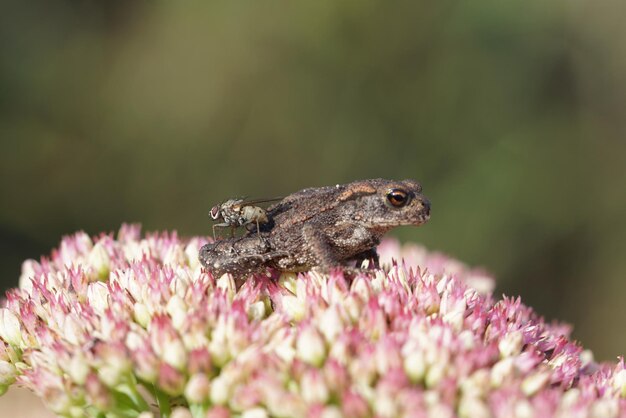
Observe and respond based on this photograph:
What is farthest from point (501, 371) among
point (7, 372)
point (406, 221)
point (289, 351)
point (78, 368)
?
point (7, 372)

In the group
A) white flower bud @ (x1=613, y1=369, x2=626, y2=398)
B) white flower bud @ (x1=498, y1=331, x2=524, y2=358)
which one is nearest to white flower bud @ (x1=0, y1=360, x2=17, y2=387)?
white flower bud @ (x1=498, y1=331, x2=524, y2=358)

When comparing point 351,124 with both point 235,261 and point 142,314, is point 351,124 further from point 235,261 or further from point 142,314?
point 142,314

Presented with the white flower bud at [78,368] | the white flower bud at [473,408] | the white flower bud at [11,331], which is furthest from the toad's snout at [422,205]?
the white flower bud at [11,331]

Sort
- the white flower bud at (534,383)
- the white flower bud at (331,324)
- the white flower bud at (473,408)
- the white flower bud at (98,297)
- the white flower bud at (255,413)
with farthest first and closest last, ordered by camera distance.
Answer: the white flower bud at (98,297) → the white flower bud at (331,324) → the white flower bud at (534,383) → the white flower bud at (255,413) → the white flower bud at (473,408)

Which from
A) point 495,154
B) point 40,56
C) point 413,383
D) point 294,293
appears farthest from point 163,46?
point 413,383

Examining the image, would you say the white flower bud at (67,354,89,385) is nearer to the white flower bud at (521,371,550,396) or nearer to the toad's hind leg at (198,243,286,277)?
the toad's hind leg at (198,243,286,277)

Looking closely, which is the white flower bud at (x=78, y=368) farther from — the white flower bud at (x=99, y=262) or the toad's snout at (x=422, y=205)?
the toad's snout at (x=422, y=205)
